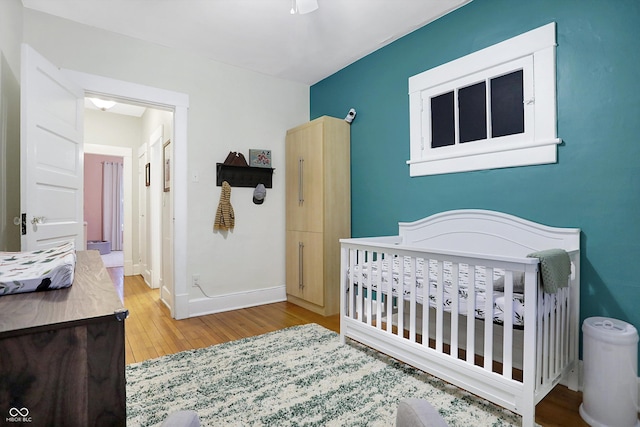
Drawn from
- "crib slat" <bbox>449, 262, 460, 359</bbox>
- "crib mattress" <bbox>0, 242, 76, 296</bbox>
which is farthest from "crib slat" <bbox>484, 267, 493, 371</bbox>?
"crib mattress" <bbox>0, 242, 76, 296</bbox>

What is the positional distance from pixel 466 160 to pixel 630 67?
0.94 meters

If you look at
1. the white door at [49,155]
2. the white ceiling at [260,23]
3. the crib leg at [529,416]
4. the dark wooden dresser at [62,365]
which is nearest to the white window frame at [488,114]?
the white ceiling at [260,23]

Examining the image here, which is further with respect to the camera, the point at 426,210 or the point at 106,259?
the point at 106,259

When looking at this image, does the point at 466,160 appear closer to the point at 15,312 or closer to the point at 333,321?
the point at 333,321

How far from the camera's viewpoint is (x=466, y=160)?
2.34 meters

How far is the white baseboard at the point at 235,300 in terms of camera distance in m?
3.15

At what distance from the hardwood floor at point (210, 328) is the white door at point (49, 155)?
3.04 ft

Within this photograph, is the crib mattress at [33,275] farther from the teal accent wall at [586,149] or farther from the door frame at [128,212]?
the door frame at [128,212]

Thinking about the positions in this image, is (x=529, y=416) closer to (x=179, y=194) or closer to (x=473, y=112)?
(x=473, y=112)

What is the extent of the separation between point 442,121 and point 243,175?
6.62 feet

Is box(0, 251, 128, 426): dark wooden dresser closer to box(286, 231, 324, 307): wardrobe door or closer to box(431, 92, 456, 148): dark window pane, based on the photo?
box(431, 92, 456, 148): dark window pane

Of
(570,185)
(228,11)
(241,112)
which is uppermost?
(228,11)

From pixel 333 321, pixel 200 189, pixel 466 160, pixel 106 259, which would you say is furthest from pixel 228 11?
pixel 106 259

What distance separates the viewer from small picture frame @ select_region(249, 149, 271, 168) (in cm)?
348
